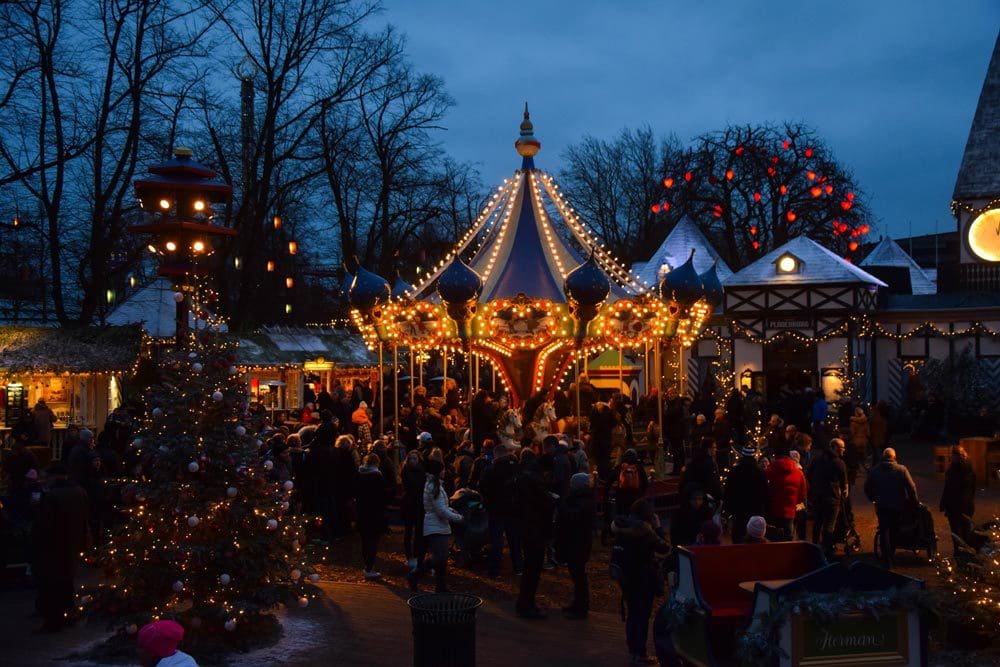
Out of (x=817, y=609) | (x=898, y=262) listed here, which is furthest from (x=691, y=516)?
(x=898, y=262)

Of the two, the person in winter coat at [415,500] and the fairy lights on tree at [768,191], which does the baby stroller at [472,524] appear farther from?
the fairy lights on tree at [768,191]

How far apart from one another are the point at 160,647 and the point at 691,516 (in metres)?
5.71

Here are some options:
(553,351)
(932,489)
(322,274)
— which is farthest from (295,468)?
(322,274)

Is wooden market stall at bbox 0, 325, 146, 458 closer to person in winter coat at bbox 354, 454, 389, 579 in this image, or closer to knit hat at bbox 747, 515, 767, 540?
person in winter coat at bbox 354, 454, 389, 579

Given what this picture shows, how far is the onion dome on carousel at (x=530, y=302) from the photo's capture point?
48.8 ft

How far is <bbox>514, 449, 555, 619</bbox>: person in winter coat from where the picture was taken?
8812 millimetres

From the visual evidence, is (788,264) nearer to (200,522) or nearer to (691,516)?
(691,516)

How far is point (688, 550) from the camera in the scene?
7105mm

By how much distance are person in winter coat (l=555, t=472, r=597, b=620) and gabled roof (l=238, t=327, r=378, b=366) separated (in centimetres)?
1647

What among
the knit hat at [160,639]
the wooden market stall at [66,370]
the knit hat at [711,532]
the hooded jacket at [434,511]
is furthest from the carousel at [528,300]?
the knit hat at [160,639]

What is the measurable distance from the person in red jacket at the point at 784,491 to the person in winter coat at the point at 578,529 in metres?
2.84

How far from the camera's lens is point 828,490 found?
10844 millimetres

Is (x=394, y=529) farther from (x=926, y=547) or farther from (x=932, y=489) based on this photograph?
(x=932, y=489)

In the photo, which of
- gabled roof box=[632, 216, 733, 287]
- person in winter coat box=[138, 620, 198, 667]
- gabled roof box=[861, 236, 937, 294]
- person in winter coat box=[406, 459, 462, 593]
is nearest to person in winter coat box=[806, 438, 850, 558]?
person in winter coat box=[406, 459, 462, 593]
